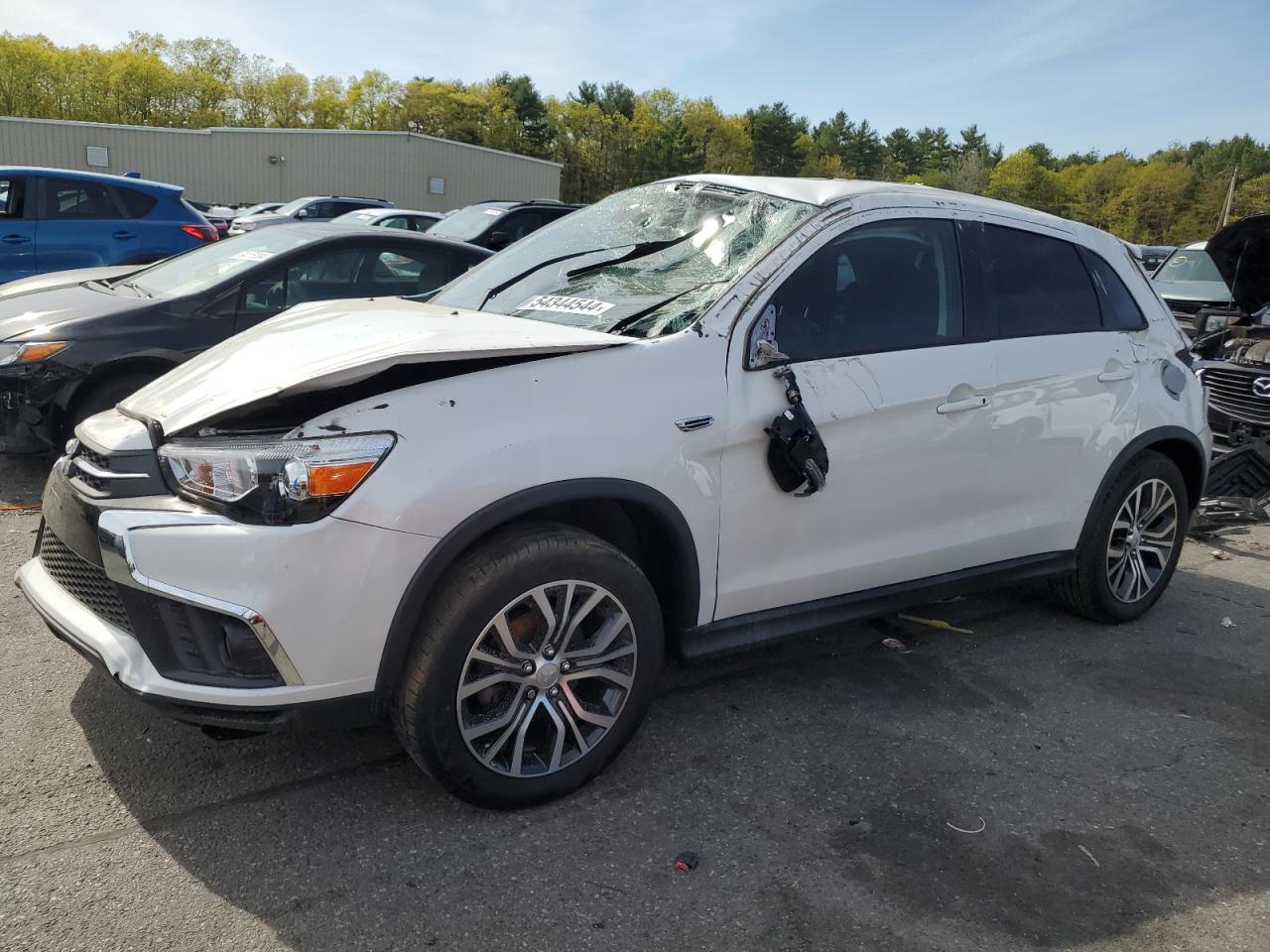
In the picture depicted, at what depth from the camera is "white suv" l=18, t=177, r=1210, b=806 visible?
2455 millimetres

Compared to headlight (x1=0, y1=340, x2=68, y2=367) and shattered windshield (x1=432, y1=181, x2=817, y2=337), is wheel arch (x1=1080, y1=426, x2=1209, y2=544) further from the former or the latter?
headlight (x1=0, y1=340, x2=68, y2=367)

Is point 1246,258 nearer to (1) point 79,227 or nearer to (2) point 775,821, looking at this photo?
(2) point 775,821

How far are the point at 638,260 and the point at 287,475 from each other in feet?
5.47

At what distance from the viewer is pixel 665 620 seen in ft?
10.4

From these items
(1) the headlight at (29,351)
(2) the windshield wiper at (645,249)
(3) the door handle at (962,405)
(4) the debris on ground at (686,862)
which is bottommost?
(4) the debris on ground at (686,862)

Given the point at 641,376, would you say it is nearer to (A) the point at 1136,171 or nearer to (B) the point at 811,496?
(B) the point at 811,496

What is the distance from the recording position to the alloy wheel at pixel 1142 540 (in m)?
4.43

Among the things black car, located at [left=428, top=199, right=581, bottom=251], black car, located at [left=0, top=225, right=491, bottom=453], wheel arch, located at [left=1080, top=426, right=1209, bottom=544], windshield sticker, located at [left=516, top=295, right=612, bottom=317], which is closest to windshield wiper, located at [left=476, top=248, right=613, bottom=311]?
windshield sticker, located at [left=516, top=295, right=612, bottom=317]

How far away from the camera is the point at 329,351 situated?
9.32ft

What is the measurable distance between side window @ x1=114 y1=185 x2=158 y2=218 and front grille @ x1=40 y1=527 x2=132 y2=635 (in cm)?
847

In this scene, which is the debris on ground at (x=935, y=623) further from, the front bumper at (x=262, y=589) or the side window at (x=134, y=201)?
the side window at (x=134, y=201)

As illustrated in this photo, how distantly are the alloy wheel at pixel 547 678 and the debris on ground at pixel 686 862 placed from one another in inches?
16.4

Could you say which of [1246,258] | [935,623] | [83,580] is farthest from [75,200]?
[1246,258]

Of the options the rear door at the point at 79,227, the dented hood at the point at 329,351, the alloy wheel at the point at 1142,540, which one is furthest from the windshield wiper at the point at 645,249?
the rear door at the point at 79,227
